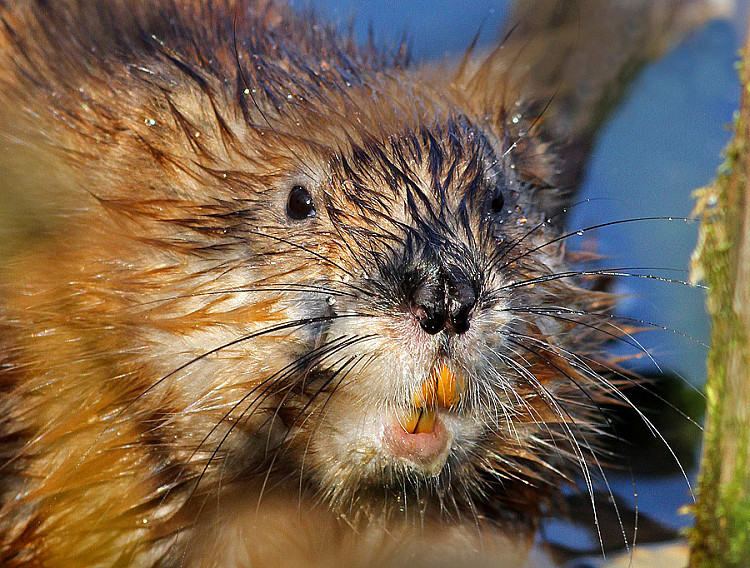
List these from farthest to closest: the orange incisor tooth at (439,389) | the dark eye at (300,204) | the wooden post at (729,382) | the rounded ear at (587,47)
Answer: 1. the rounded ear at (587,47)
2. the dark eye at (300,204)
3. the orange incisor tooth at (439,389)
4. the wooden post at (729,382)

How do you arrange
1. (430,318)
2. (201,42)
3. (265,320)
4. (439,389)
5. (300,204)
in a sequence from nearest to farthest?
(430,318) < (439,389) < (265,320) < (300,204) < (201,42)

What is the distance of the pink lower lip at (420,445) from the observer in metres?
2.07

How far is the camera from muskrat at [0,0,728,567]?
6.77 ft

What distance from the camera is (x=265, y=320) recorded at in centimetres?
211

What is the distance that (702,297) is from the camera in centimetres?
372

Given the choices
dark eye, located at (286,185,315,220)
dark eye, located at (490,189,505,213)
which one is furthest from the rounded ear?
dark eye, located at (286,185,315,220)

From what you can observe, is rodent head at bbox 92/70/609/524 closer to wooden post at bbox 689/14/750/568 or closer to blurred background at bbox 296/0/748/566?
wooden post at bbox 689/14/750/568

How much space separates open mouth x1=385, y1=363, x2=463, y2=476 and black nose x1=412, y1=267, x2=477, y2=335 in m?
0.12

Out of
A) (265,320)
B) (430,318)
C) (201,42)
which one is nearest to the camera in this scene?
(430,318)

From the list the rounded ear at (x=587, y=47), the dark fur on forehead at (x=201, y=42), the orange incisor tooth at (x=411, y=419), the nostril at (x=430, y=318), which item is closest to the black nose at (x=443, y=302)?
the nostril at (x=430, y=318)

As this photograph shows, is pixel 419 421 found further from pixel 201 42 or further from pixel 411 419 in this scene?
pixel 201 42

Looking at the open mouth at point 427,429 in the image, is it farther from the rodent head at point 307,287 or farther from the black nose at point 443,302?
the black nose at point 443,302

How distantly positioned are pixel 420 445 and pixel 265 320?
1.43ft

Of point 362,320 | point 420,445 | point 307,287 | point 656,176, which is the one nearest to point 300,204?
point 307,287
